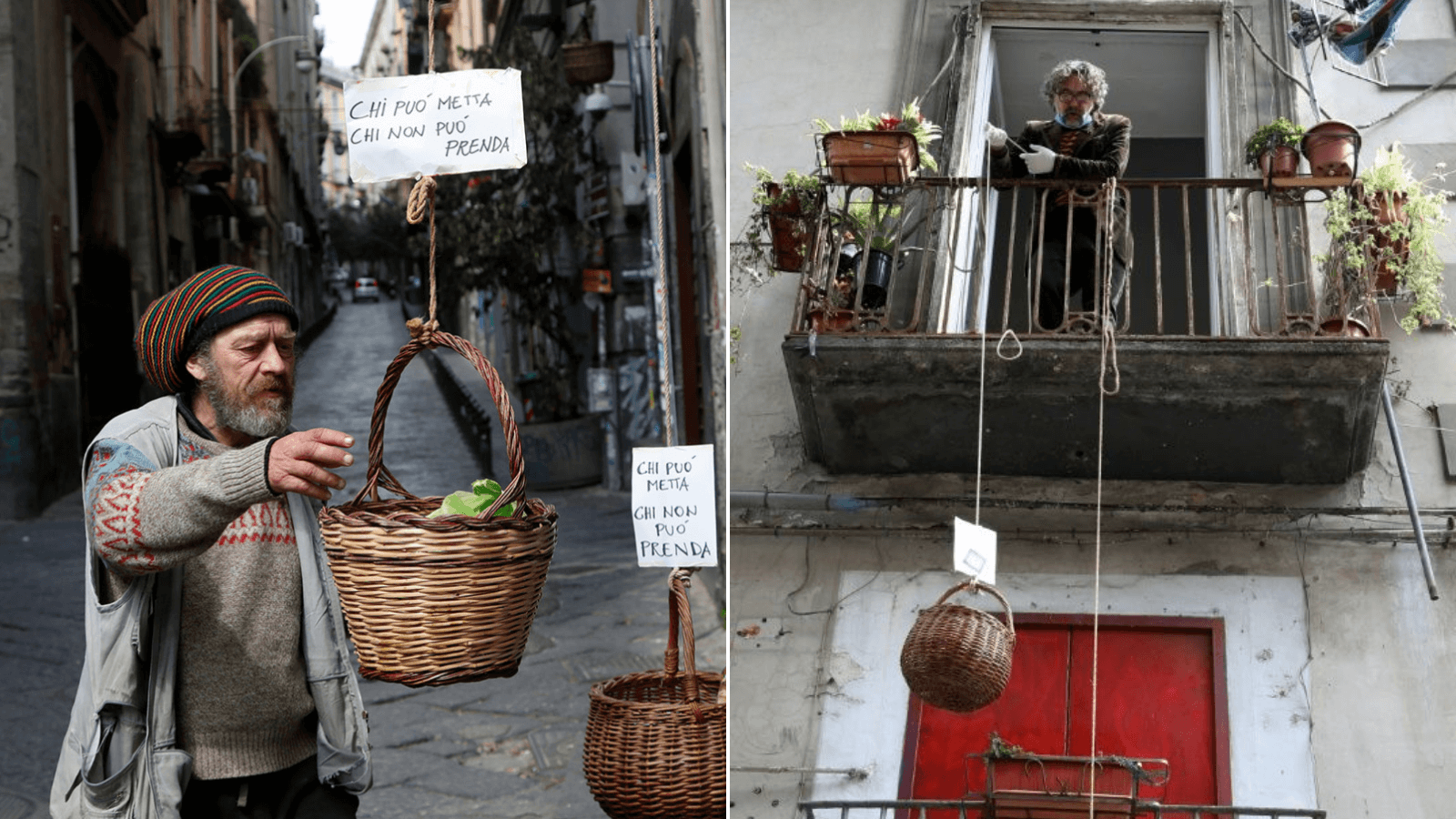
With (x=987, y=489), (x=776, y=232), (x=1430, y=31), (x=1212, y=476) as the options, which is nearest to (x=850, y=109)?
(x=776, y=232)

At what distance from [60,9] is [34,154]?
853 millimetres

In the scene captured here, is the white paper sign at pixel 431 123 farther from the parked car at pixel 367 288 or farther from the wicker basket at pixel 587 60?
the parked car at pixel 367 288

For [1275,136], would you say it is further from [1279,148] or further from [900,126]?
[900,126]

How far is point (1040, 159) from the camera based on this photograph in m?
5.39

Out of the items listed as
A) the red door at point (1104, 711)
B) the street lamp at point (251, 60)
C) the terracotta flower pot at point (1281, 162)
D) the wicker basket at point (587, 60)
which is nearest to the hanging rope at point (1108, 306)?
the terracotta flower pot at point (1281, 162)

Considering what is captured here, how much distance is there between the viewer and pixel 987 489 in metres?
5.55

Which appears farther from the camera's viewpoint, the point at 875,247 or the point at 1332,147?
the point at 875,247

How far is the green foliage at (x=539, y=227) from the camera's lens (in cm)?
1311

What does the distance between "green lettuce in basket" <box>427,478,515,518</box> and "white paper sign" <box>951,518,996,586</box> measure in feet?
4.22

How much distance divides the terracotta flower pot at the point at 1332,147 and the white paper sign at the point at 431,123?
353 cm

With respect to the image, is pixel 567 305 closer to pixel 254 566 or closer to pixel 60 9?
pixel 60 9

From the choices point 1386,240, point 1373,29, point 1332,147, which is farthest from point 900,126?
point 1373,29

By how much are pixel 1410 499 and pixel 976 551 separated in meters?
2.19

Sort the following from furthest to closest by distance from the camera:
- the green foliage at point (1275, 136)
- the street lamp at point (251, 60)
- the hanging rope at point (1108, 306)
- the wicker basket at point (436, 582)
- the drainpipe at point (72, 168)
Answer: the street lamp at point (251, 60) < the drainpipe at point (72, 168) < the green foliage at point (1275, 136) < the hanging rope at point (1108, 306) < the wicker basket at point (436, 582)
